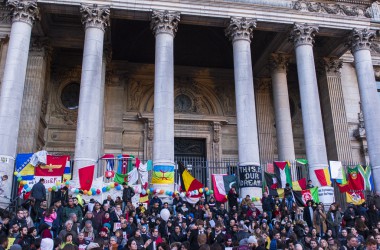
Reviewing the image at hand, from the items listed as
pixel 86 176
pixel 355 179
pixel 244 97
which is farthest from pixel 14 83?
pixel 355 179

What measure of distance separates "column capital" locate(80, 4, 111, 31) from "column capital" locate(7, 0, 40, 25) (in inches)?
89.2

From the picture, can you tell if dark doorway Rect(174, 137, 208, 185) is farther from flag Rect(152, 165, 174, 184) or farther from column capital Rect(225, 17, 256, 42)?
column capital Rect(225, 17, 256, 42)

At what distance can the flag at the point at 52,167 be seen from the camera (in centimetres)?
1666

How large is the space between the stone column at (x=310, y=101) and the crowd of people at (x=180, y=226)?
3305mm

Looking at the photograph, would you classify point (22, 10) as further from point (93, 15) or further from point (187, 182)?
point (187, 182)

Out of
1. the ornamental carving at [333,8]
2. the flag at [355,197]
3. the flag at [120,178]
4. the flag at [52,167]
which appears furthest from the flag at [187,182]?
the ornamental carving at [333,8]

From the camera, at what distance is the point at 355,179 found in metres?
18.9

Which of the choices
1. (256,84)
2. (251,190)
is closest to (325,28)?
(256,84)

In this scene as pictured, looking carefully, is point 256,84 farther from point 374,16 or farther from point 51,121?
point 51,121

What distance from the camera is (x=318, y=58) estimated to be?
80.3 feet

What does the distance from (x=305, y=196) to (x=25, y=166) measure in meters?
12.2

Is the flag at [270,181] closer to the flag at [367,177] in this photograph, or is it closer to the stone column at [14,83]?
the flag at [367,177]

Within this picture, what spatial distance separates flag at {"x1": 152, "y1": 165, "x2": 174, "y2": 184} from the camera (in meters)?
16.6

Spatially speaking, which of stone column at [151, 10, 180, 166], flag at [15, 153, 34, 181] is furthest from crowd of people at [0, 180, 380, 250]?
flag at [15, 153, 34, 181]
